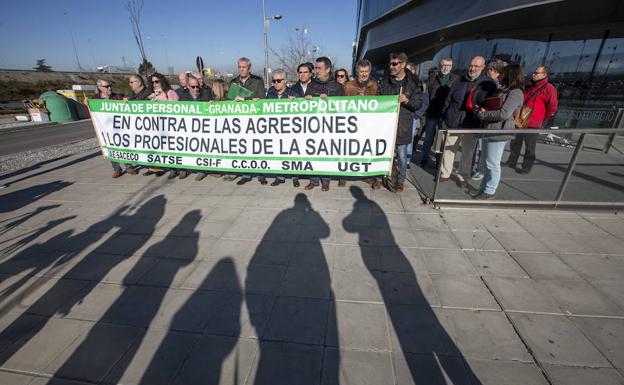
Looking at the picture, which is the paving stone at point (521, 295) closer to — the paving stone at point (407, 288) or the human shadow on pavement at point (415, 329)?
the paving stone at point (407, 288)

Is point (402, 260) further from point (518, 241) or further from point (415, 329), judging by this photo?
point (518, 241)

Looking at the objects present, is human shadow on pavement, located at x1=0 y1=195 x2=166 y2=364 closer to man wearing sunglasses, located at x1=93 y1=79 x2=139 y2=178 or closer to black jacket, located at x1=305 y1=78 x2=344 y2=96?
man wearing sunglasses, located at x1=93 y1=79 x2=139 y2=178

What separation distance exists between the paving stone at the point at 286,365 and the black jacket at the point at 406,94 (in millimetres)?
3603

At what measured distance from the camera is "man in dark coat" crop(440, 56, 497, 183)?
4270 millimetres

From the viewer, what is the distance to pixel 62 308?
2.52 meters

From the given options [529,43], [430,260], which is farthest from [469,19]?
[430,260]

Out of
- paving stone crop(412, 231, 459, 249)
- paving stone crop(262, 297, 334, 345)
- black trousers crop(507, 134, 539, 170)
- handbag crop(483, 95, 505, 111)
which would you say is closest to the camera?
paving stone crop(262, 297, 334, 345)

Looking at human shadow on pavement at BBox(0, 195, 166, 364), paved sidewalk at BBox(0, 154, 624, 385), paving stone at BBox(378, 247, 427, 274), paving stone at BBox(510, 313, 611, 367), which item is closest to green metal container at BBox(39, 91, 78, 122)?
paved sidewalk at BBox(0, 154, 624, 385)

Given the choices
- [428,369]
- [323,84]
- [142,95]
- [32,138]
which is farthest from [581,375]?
[32,138]

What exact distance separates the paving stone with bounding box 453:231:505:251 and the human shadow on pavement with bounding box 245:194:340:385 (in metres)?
1.69

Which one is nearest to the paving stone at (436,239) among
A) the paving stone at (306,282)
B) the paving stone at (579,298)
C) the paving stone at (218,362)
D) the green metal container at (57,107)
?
the paving stone at (579,298)

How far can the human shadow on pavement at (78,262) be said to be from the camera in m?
2.30

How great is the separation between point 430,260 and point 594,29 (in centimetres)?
1240

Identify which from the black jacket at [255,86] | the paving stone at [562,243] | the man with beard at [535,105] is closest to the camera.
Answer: the paving stone at [562,243]
